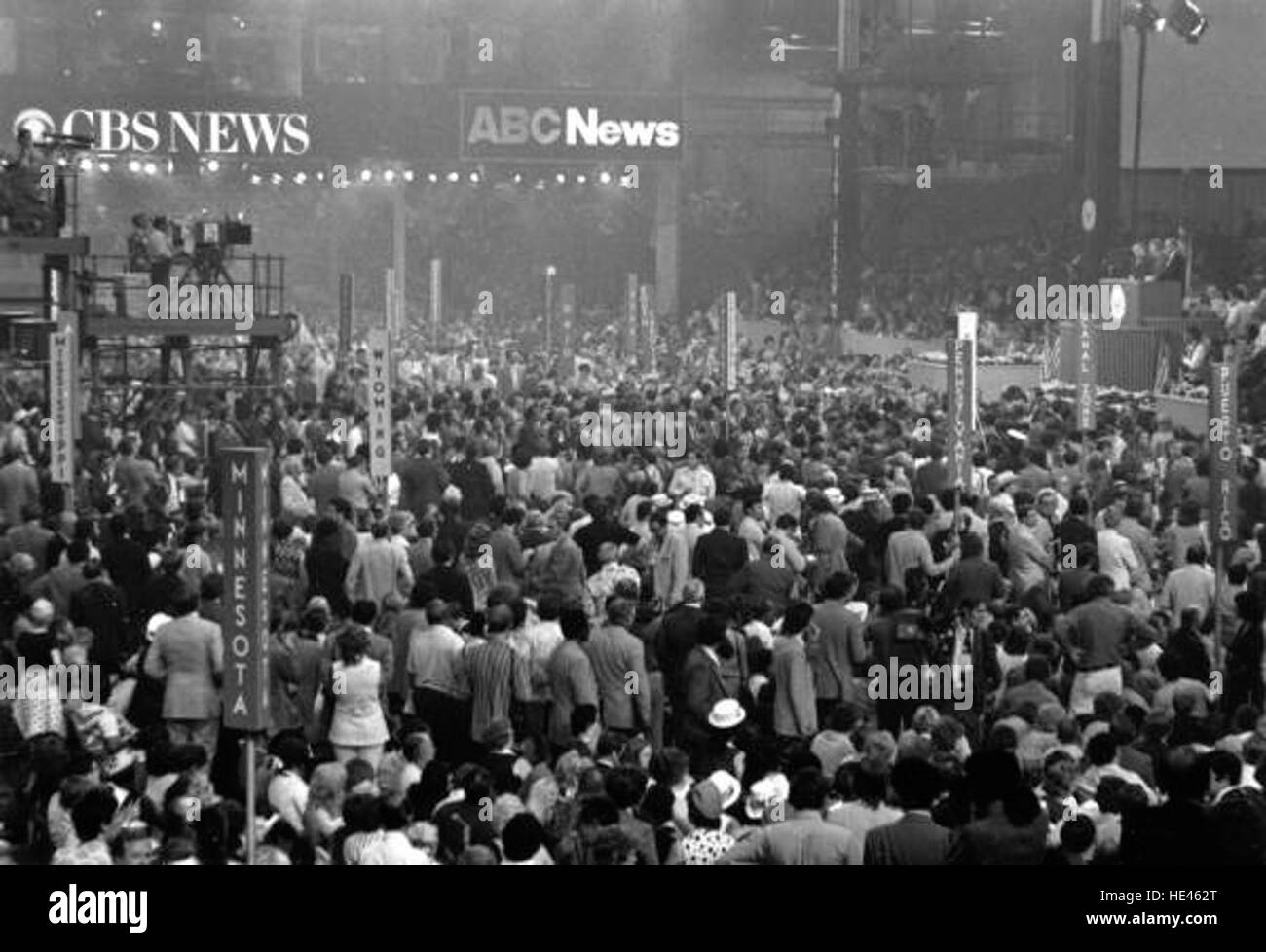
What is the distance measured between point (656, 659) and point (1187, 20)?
21160 mm

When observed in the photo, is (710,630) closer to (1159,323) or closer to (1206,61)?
(1159,323)

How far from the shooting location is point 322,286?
5044 cm

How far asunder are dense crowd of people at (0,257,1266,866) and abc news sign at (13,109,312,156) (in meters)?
19.0

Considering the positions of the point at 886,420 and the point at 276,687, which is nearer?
the point at 276,687

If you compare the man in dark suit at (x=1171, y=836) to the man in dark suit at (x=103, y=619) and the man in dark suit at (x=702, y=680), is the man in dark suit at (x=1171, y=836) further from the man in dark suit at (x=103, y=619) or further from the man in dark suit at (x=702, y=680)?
the man in dark suit at (x=103, y=619)

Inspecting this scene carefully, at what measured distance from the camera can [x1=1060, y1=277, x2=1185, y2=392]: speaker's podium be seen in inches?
1204

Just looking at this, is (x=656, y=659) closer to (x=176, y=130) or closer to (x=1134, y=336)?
(x=1134, y=336)

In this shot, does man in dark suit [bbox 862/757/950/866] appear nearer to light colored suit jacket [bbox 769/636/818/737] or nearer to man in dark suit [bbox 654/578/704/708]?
light colored suit jacket [bbox 769/636/818/737]

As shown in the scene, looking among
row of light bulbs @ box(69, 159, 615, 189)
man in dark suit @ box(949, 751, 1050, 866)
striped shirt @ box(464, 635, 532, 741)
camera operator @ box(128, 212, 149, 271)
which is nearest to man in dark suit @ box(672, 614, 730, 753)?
striped shirt @ box(464, 635, 532, 741)

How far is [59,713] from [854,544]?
6244 mm

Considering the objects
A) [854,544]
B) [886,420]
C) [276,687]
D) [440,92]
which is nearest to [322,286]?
[440,92]

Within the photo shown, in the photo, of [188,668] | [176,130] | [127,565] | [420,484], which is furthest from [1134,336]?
[188,668]

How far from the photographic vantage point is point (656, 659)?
14.0 m

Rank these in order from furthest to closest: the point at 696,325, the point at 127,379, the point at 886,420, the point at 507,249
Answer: the point at 507,249, the point at 696,325, the point at 127,379, the point at 886,420
